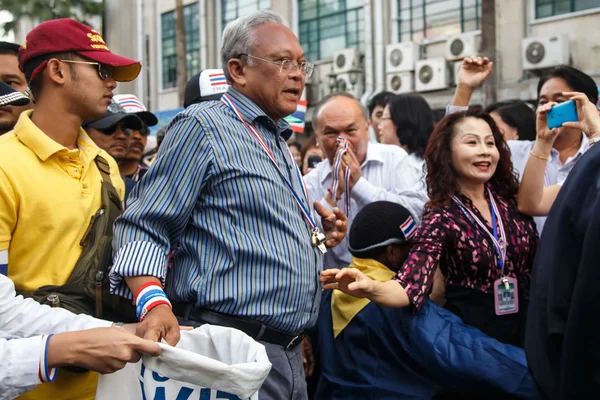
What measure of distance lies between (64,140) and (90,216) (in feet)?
0.95

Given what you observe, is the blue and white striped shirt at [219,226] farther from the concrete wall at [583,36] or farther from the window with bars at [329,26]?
the window with bars at [329,26]

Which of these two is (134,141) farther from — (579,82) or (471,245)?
(579,82)

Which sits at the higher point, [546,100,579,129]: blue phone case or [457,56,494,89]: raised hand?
[457,56,494,89]: raised hand

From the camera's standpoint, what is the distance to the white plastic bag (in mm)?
1751

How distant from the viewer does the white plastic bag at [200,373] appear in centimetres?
175

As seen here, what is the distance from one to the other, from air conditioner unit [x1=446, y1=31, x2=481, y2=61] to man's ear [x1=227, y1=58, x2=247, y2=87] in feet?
41.7

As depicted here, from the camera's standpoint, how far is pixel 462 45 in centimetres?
1480

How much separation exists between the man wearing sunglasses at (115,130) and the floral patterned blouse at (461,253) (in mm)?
1676

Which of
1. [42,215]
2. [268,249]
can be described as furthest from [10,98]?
[268,249]

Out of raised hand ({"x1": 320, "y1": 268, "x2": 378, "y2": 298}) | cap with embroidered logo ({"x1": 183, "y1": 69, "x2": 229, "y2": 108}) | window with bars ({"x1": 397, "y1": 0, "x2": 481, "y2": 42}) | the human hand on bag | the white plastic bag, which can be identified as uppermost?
window with bars ({"x1": 397, "y1": 0, "x2": 481, "y2": 42})

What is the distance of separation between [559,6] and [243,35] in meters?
12.8

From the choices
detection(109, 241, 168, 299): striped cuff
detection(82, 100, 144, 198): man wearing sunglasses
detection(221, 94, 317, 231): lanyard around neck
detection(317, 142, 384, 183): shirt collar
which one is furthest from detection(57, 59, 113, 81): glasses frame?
detection(317, 142, 384, 183): shirt collar

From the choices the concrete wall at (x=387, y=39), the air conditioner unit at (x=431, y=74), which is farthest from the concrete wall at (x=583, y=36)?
the air conditioner unit at (x=431, y=74)

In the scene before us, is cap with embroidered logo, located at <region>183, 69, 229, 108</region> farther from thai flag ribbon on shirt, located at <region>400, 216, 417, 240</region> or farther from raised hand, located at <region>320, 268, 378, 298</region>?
raised hand, located at <region>320, 268, 378, 298</region>
